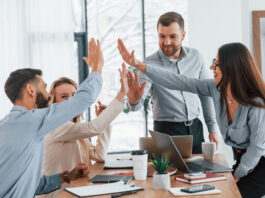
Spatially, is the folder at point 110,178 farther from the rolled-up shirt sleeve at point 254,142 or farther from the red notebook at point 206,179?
the rolled-up shirt sleeve at point 254,142

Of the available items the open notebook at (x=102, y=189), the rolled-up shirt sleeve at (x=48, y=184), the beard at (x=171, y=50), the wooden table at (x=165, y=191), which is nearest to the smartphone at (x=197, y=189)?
the wooden table at (x=165, y=191)

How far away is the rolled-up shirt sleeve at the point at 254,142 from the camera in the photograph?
6.25 ft

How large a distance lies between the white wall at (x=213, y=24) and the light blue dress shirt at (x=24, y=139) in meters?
3.70

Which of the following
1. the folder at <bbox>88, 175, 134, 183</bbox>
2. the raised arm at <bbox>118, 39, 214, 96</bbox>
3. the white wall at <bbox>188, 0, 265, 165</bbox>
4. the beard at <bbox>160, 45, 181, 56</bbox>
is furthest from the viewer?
the white wall at <bbox>188, 0, 265, 165</bbox>

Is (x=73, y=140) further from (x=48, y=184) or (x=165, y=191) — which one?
(x=165, y=191)

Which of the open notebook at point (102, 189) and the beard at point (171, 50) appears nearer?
the open notebook at point (102, 189)

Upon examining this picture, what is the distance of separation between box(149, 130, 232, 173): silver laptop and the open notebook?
299 millimetres

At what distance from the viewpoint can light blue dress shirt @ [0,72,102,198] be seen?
158 cm

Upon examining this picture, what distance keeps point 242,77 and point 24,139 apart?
3.96ft

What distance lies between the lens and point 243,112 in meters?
1.95

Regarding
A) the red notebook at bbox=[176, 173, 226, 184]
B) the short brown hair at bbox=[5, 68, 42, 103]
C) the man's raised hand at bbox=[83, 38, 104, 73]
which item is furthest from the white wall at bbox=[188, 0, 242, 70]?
the short brown hair at bbox=[5, 68, 42, 103]

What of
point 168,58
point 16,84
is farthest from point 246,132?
point 16,84

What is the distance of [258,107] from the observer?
192cm

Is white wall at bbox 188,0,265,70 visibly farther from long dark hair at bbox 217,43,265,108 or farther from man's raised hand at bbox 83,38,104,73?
man's raised hand at bbox 83,38,104,73
